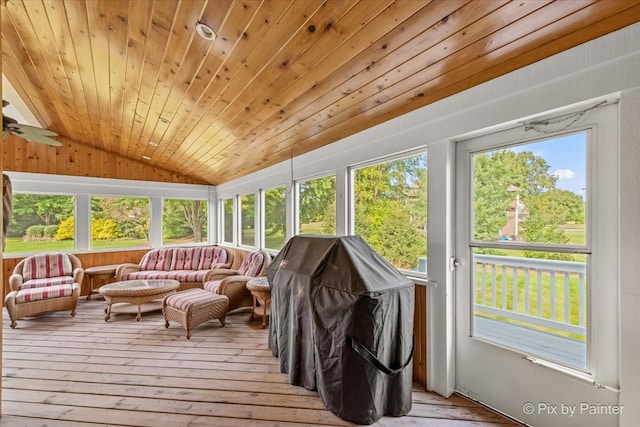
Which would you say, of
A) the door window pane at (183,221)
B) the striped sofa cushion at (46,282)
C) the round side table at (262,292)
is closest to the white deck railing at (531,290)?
the round side table at (262,292)

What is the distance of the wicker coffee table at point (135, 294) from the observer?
3984mm

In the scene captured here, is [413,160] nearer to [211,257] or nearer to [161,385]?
[161,385]

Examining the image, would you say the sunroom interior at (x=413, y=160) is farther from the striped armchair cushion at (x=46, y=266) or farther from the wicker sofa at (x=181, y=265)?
the wicker sofa at (x=181, y=265)

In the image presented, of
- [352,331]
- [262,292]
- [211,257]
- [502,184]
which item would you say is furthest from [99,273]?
[502,184]

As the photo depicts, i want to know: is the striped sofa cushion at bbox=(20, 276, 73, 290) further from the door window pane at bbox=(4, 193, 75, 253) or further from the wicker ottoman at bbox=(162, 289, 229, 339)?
the wicker ottoman at bbox=(162, 289, 229, 339)

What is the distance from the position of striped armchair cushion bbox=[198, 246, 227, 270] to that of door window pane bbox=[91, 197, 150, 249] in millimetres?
1560

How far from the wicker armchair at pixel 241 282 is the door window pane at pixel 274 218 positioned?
57 cm

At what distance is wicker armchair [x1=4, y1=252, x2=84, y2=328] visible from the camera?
3.85m

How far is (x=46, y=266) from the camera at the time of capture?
4.73 meters

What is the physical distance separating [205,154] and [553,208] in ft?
14.4

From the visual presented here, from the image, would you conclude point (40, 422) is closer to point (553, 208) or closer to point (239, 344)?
point (239, 344)

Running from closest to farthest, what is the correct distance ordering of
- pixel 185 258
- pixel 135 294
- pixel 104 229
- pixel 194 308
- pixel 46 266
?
pixel 194 308 < pixel 135 294 < pixel 46 266 < pixel 185 258 < pixel 104 229

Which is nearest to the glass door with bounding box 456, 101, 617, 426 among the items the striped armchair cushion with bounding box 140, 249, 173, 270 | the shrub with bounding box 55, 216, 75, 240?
the striped armchair cushion with bounding box 140, 249, 173, 270

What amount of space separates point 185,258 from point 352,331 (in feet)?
15.6
